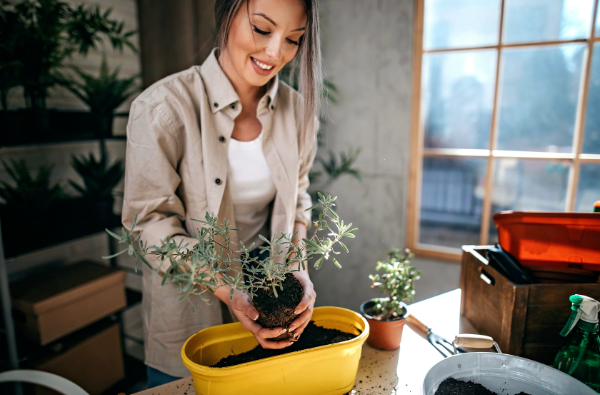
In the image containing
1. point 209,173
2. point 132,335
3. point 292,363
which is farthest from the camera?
point 132,335

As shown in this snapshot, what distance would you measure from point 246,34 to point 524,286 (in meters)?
0.93

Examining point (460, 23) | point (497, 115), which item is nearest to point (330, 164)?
point (497, 115)

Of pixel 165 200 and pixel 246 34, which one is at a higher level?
pixel 246 34

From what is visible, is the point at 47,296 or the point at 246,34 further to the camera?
the point at 47,296

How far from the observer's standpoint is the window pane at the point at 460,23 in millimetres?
2070

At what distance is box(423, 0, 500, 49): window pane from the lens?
207 cm

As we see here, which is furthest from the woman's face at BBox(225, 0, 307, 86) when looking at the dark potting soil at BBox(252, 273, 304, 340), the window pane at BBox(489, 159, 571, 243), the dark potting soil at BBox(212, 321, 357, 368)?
the window pane at BBox(489, 159, 571, 243)

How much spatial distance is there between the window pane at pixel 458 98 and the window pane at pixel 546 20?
0.15 metres

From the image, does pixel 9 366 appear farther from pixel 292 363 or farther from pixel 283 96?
pixel 283 96

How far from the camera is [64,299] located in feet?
5.22

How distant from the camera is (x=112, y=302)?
182 centimetres

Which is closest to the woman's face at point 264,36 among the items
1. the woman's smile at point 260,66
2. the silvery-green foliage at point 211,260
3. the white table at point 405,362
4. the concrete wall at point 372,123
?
the woman's smile at point 260,66

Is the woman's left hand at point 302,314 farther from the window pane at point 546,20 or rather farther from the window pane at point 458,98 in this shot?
the window pane at point 546,20

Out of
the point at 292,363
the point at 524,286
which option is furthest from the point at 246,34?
the point at 524,286
